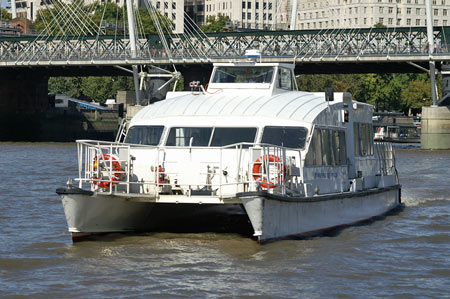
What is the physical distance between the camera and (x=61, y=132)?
9819cm

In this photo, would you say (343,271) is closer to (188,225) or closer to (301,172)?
(301,172)

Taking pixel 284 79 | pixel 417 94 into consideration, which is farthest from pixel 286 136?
pixel 417 94

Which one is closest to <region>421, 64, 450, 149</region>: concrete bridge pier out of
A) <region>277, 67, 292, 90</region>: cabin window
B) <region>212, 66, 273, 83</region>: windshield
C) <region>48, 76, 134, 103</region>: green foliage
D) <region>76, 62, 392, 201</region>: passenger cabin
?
<region>48, 76, 134, 103</region>: green foliage

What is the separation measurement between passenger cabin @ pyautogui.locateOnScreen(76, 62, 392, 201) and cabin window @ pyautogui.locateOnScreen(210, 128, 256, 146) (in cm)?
2

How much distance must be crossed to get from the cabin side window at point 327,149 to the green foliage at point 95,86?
327 ft

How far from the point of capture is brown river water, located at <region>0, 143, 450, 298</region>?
15555mm

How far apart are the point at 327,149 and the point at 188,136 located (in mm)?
3038

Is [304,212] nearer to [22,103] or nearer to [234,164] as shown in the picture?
[234,164]

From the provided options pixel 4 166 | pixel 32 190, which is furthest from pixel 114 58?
pixel 32 190

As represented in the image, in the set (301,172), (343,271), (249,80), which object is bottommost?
(343,271)

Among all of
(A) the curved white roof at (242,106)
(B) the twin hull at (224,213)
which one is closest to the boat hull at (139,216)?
(B) the twin hull at (224,213)

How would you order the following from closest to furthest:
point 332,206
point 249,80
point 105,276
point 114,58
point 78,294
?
point 78,294
point 105,276
point 332,206
point 249,80
point 114,58

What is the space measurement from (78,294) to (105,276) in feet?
4.25

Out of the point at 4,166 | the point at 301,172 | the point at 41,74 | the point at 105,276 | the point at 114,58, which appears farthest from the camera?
the point at 41,74
